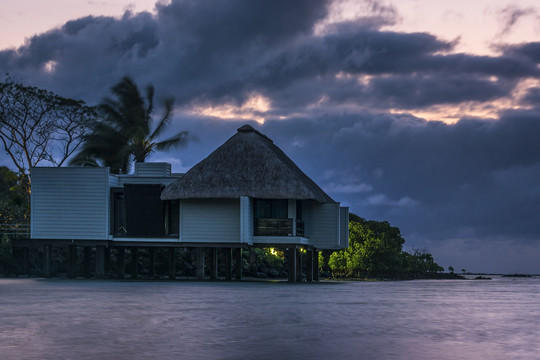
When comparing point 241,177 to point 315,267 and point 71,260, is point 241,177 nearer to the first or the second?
point 315,267

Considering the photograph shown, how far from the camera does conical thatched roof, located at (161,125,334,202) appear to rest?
34062 millimetres

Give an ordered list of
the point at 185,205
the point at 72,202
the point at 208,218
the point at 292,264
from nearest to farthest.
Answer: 1. the point at 208,218
2. the point at 185,205
3. the point at 72,202
4. the point at 292,264

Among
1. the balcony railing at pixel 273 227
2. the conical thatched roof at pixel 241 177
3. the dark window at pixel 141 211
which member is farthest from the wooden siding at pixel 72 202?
the balcony railing at pixel 273 227

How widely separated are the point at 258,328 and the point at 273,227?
2037cm

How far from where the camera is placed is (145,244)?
1388 inches

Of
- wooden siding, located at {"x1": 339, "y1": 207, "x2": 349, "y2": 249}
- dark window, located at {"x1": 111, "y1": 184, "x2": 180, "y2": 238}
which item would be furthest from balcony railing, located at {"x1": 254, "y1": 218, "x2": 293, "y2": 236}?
wooden siding, located at {"x1": 339, "y1": 207, "x2": 349, "y2": 249}

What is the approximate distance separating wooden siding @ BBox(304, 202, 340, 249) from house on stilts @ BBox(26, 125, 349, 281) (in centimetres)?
72

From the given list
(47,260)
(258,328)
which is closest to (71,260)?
(47,260)

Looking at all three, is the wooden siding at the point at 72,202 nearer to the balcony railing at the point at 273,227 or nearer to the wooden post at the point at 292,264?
the balcony railing at the point at 273,227

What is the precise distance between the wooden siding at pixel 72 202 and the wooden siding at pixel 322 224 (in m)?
9.24

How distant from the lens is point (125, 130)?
45.7 meters

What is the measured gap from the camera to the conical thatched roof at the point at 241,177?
3406 cm

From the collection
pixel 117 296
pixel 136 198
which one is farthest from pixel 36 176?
pixel 117 296

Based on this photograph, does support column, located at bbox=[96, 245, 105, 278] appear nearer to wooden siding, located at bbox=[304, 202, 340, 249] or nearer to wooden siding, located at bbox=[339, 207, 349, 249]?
wooden siding, located at bbox=[304, 202, 340, 249]
